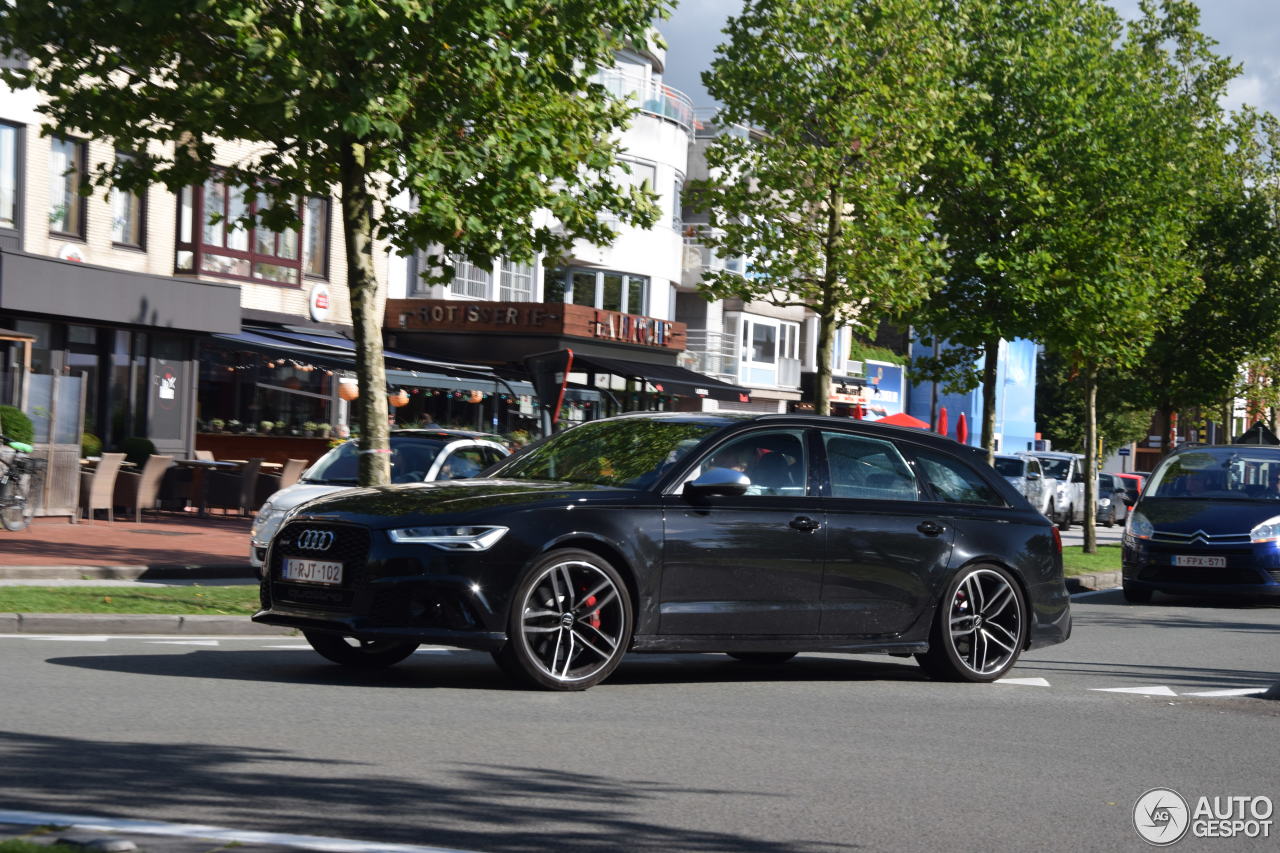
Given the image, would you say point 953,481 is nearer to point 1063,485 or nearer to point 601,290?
point 1063,485

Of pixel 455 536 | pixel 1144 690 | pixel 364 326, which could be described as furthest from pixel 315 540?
pixel 364 326

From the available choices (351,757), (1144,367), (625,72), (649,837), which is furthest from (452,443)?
(625,72)

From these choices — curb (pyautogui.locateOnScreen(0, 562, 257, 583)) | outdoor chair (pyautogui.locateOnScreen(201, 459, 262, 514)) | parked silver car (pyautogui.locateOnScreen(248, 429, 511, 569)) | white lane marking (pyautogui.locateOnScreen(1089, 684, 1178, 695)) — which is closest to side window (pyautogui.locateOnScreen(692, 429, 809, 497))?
white lane marking (pyautogui.locateOnScreen(1089, 684, 1178, 695))

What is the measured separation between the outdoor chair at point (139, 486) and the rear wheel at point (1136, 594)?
41.1 feet

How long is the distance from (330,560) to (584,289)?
3780 centimetres

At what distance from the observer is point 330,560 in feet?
30.2

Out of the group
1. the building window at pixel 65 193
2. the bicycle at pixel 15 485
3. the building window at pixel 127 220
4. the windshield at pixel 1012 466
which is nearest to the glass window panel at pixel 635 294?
the windshield at pixel 1012 466

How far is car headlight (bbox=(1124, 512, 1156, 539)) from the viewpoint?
19750 millimetres

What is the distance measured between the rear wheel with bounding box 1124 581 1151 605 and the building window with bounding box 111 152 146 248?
62.9ft

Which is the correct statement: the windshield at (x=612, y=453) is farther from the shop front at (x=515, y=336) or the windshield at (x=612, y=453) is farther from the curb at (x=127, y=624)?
the shop front at (x=515, y=336)

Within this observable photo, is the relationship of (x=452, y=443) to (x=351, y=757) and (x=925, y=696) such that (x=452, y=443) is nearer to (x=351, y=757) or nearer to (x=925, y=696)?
(x=925, y=696)

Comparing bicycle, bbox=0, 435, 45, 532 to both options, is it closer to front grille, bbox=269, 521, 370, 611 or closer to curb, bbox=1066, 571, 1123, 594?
front grille, bbox=269, 521, 370, 611

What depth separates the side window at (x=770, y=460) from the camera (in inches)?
399

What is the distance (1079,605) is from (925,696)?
995cm
